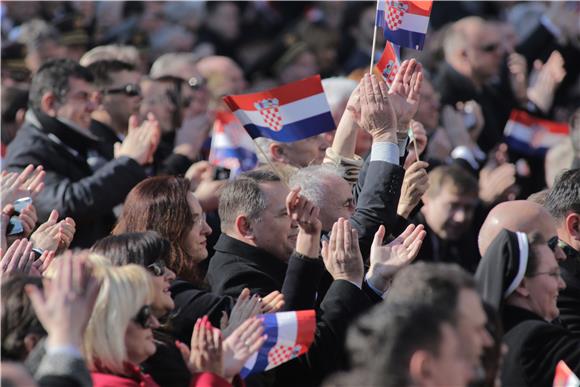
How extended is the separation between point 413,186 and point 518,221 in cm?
110

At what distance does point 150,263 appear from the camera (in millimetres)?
5371

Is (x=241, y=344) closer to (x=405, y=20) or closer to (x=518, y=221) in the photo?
(x=518, y=221)

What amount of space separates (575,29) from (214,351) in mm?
8722

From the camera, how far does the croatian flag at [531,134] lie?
10.9m

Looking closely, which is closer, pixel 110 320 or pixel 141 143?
pixel 110 320

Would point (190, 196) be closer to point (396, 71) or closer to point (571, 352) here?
point (396, 71)

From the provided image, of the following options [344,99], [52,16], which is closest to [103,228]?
[344,99]

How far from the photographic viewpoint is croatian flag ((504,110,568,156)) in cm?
1095

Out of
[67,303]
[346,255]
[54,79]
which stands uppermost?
[67,303]

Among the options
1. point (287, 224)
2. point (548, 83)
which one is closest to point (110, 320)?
point (287, 224)

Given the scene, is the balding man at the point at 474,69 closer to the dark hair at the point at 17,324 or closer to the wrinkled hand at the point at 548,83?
the wrinkled hand at the point at 548,83

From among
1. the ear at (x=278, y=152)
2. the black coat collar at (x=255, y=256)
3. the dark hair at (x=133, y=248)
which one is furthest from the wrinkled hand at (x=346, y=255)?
the ear at (x=278, y=152)

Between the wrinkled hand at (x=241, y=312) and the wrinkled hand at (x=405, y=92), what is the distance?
5.47 ft

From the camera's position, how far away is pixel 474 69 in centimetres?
1127
